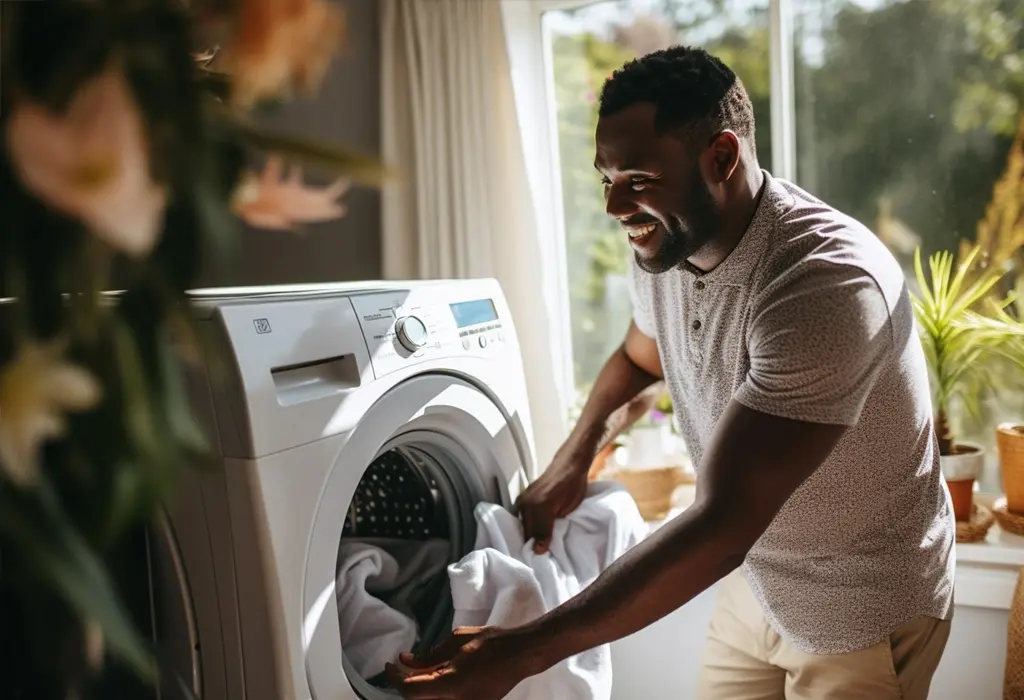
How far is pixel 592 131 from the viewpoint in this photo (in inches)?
89.3

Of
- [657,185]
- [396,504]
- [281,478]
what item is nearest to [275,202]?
[281,478]

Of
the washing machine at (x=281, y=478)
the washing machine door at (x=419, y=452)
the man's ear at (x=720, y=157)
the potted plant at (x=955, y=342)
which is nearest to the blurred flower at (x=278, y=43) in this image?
the washing machine at (x=281, y=478)

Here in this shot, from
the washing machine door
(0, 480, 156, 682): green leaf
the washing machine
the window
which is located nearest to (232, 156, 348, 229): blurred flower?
(0, 480, 156, 682): green leaf

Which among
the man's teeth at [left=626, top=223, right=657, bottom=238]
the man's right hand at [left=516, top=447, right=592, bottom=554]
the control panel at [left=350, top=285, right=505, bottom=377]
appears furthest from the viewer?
the man's right hand at [left=516, top=447, right=592, bottom=554]

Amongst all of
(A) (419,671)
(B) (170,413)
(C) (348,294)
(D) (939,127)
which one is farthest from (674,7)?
(B) (170,413)

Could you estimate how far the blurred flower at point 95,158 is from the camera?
0.94 feet

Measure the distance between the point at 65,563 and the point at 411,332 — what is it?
2.79ft

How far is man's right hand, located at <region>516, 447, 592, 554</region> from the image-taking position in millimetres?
1340

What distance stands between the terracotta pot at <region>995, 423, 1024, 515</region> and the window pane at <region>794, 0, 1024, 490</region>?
6.2 inches

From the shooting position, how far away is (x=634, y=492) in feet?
6.47

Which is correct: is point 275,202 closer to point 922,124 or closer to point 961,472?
point 961,472

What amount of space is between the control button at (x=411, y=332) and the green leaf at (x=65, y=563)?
2.67 feet

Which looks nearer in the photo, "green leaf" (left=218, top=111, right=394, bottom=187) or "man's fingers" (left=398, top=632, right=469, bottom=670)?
"green leaf" (left=218, top=111, right=394, bottom=187)

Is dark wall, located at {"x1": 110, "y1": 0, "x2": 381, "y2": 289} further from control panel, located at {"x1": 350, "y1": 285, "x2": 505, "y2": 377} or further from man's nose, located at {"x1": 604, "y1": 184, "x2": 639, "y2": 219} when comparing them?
man's nose, located at {"x1": 604, "y1": 184, "x2": 639, "y2": 219}
